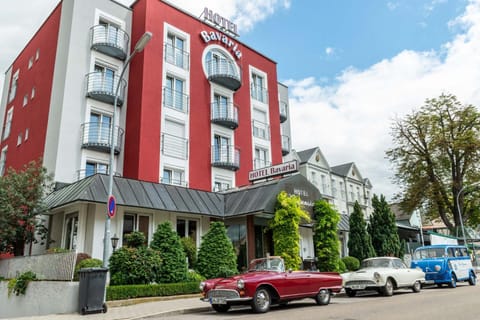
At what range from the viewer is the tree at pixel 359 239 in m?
22.6

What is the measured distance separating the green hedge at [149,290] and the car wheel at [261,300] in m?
4.56

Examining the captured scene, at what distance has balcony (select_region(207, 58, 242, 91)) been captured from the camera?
25803 mm

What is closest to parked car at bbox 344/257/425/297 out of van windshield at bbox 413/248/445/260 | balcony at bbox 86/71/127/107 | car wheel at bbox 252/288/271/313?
van windshield at bbox 413/248/445/260

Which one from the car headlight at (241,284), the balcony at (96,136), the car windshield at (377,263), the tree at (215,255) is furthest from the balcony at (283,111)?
the car headlight at (241,284)

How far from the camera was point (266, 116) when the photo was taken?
30.0 meters

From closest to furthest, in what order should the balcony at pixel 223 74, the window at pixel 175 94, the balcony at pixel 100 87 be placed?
the balcony at pixel 100 87
the window at pixel 175 94
the balcony at pixel 223 74

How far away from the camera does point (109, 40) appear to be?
22609mm

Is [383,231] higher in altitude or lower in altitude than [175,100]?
lower

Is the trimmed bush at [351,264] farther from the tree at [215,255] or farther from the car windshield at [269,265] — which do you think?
the car windshield at [269,265]

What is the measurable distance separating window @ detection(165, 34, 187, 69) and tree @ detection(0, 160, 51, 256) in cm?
1061

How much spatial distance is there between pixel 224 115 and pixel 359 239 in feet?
39.0

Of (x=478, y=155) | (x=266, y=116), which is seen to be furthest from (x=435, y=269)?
(x=478, y=155)

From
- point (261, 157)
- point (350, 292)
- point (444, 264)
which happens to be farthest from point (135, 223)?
point (444, 264)

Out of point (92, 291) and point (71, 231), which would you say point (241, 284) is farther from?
point (71, 231)
